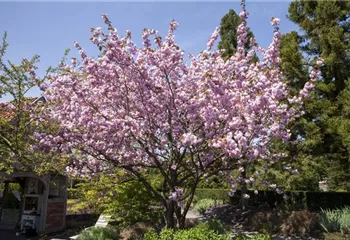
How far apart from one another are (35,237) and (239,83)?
46.3ft

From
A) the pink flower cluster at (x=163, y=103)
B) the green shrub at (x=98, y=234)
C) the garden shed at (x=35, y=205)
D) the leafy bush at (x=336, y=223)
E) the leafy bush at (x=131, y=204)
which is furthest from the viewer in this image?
the garden shed at (x=35, y=205)

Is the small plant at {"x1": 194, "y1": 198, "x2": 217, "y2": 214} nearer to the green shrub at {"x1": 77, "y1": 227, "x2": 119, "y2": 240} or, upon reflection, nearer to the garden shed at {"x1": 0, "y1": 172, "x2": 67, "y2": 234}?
the garden shed at {"x1": 0, "y1": 172, "x2": 67, "y2": 234}

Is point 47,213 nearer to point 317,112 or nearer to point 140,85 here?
point 140,85

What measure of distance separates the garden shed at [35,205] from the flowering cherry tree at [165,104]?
9.00 meters

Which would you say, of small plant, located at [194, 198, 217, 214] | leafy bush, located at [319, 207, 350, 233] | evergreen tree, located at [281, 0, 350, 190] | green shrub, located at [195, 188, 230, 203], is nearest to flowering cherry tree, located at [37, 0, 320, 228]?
leafy bush, located at [319, 207, 350, 233]

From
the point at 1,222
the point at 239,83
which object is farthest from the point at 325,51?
the point at 1,222

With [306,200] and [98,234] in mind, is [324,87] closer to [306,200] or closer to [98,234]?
[306,200]

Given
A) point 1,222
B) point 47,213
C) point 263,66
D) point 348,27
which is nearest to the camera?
point 263,66

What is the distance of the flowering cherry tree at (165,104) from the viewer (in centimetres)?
761

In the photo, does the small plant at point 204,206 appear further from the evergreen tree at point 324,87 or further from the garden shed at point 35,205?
the garden shed at point 35,205

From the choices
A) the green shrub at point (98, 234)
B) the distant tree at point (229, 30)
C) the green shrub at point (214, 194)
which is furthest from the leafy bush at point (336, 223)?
the distant tree at point (229, 30)

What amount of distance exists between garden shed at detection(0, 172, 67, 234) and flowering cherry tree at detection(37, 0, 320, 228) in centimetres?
900

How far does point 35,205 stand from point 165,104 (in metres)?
14.2

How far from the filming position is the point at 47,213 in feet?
58.7
